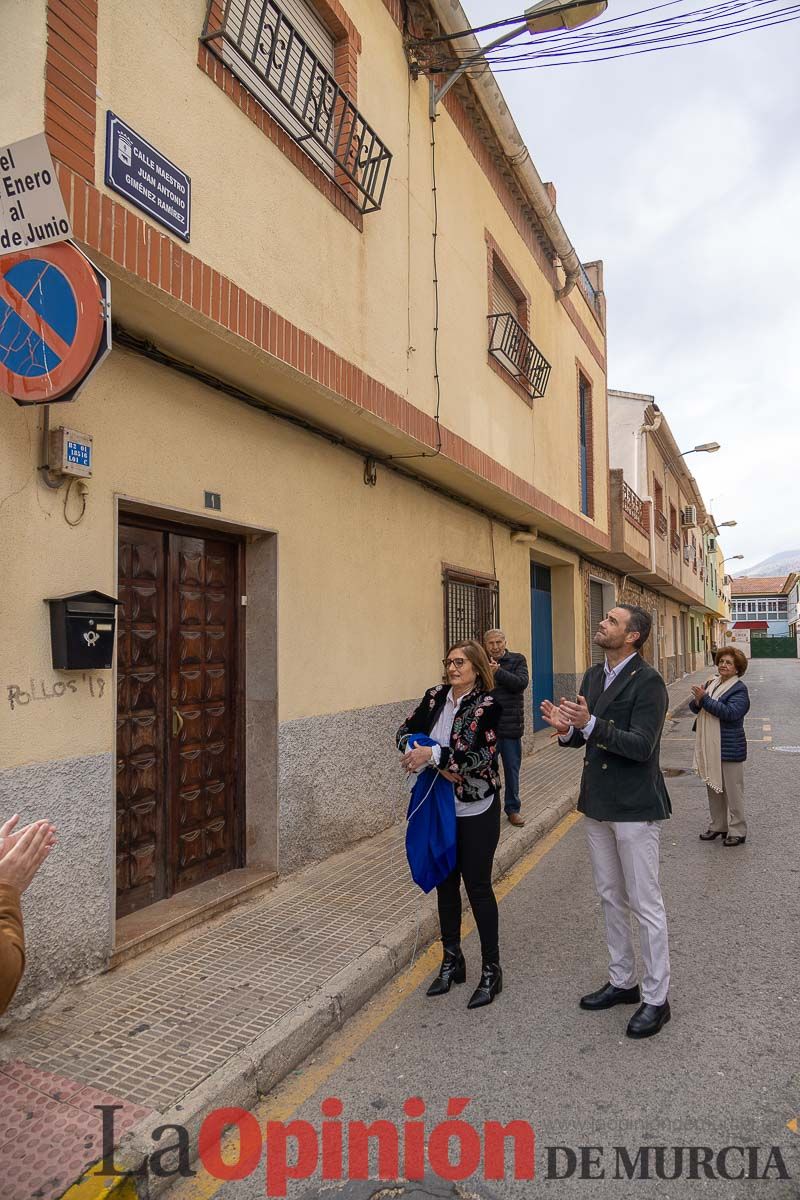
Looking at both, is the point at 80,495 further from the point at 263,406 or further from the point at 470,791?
the point at 470,791

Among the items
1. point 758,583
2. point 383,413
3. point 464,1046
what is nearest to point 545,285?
point 383,413

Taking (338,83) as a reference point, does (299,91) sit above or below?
below

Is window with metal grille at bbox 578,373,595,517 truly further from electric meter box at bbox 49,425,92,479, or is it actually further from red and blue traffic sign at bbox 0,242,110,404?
red and blue traffic sign at bbox 0,242,110,404

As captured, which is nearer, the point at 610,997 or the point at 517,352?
the point at 610,997

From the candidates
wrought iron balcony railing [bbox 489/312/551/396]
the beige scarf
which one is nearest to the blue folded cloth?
the beige scarf

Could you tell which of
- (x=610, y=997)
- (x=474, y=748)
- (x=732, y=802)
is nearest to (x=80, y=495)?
(x=474, y=748)

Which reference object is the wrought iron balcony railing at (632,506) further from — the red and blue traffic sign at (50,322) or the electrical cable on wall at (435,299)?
the red and blue traffic sign at (50,322)

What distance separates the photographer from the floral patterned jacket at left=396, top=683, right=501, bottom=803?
3768 millimetres

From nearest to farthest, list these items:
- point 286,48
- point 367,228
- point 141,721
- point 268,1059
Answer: point 268,1059 → point 141,721 → point 286,48 → point 367,228

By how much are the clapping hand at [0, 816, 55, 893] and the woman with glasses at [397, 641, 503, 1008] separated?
6.10 feet

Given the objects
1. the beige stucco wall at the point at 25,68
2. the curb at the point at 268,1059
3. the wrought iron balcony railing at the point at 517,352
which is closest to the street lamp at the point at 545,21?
the wrought iron balcony railing at the point at 517,352

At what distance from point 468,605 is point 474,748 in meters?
5.48

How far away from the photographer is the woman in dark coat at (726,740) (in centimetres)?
633

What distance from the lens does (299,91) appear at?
17.7 ft
